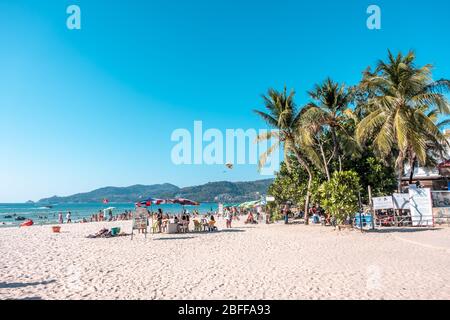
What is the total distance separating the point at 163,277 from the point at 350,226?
11.5 metres

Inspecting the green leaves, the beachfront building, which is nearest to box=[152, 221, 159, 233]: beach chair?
the green leaves

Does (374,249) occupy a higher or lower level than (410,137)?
lower

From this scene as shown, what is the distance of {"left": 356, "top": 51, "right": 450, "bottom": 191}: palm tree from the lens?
1567cm

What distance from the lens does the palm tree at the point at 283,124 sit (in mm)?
19391

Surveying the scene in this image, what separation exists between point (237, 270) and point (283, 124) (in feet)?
43.3

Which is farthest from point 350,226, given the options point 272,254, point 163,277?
point 163,277

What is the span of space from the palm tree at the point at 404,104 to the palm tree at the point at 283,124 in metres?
→ 3.80

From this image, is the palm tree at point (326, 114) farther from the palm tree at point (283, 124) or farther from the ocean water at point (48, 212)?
the ocean water at point (48, 212)

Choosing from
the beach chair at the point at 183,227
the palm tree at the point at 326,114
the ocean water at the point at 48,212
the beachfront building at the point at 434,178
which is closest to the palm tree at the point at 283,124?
the palm tree at the point at 326,114

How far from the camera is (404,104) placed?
16703 millimetres
